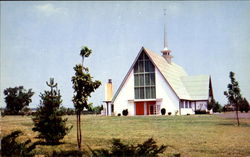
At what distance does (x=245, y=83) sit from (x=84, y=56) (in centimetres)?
733

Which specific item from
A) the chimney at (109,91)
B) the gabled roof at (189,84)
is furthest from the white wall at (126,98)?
the chimney at (109,91)

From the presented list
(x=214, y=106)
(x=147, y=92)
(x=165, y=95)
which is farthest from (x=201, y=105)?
(x=147, y=92)

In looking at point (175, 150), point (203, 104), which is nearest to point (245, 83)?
point (175, 150)

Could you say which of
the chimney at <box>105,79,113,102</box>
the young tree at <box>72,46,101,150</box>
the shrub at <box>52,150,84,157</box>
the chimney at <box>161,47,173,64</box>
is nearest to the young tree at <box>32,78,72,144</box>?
the young tree at <box>72,46,101,150</box>

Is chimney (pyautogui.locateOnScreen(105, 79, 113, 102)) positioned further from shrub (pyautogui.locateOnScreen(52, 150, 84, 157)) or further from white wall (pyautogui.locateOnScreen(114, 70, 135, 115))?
shrub (pyautogui.locateOnScreen(52, 150, 84, 157))

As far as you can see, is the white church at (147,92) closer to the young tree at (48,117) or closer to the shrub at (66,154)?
the young tree at (48,117)

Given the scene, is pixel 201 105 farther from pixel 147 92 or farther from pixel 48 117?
pixel 48 117

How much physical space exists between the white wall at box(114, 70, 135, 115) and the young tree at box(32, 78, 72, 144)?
28903 millimetres

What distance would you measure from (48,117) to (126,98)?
2934 centimetres

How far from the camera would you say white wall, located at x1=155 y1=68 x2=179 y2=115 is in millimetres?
40125

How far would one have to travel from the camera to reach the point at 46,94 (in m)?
13.2

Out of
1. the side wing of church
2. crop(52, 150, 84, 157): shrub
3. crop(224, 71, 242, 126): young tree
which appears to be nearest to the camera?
crop(52, 150, 84, 157): shrub

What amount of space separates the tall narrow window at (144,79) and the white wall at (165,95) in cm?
80

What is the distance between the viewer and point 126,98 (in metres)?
42.1
